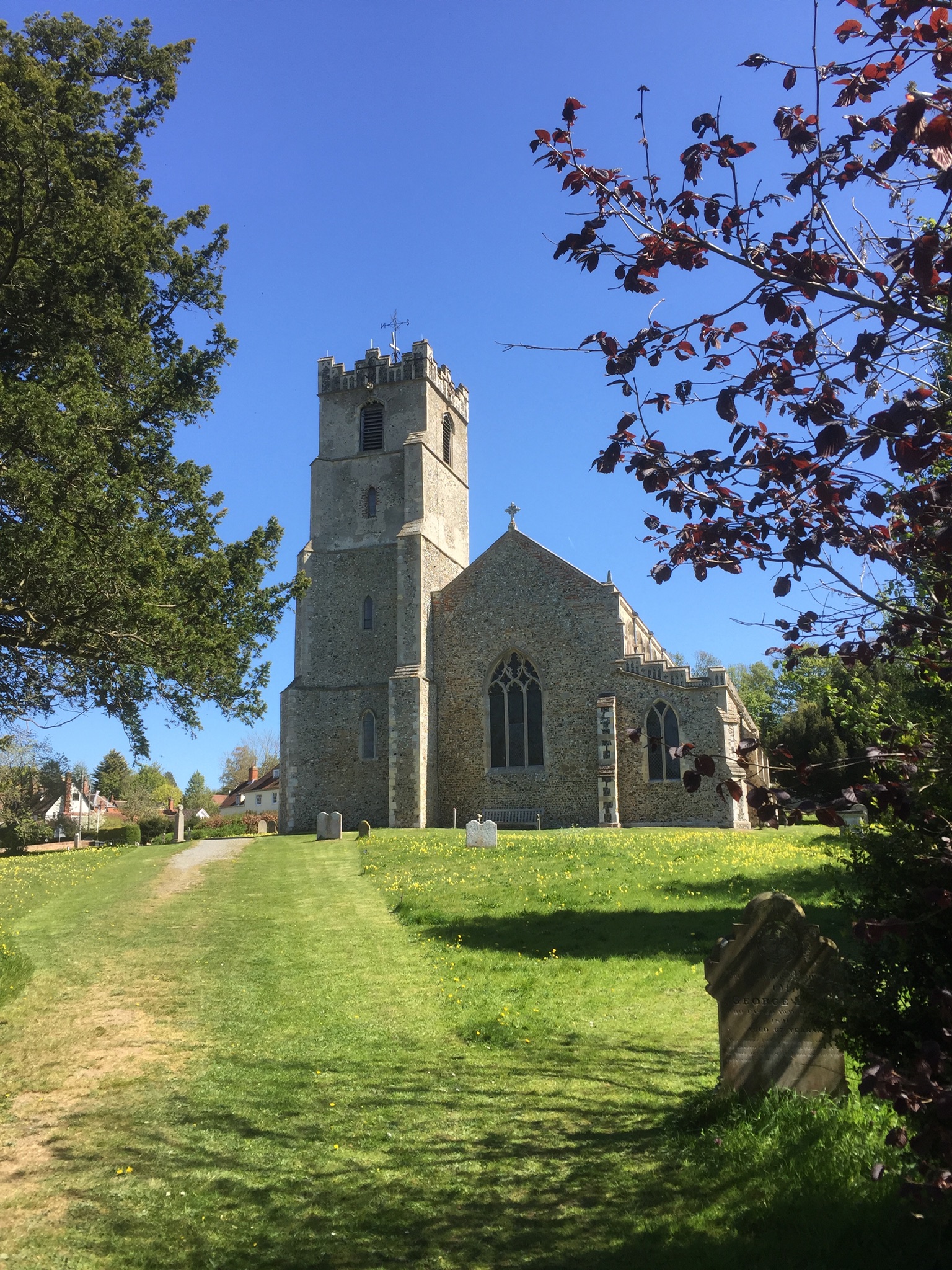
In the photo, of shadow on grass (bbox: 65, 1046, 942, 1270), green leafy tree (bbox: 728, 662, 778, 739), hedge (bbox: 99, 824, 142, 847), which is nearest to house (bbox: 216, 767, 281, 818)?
hedge (bbox: 99, 824, 142, 847)

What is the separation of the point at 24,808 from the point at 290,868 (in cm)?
2748

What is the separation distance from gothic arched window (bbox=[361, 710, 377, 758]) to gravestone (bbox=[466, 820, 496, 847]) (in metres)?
12.2

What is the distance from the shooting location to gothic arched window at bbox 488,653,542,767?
29.6 m

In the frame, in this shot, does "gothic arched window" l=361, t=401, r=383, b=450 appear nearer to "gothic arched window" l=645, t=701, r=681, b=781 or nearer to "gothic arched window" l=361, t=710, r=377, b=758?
"gothic arched window" l=361, t=710, r=377, b=758

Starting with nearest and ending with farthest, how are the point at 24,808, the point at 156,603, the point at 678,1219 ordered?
1. the point at 678,1219
2. the point at 156,603
3. the point at 24,808

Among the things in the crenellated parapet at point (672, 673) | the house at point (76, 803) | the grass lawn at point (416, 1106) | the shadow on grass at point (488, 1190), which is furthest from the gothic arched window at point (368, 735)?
the house at point (76, 803)

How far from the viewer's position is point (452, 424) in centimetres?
3769

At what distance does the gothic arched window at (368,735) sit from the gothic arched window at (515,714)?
4.44m

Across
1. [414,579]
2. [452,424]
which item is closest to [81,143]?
[414,579]

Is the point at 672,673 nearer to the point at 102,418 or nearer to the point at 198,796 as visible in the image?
the point at 102,418

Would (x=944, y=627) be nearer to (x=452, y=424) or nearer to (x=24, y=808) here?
(x=452, y=424)

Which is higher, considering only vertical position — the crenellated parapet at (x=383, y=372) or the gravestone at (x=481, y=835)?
the crenellated parapet at (x=383, y=372)

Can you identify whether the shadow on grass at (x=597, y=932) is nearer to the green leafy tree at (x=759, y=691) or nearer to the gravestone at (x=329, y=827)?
the gravestone at (x=329, y=827)

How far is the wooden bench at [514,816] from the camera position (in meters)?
28.7
